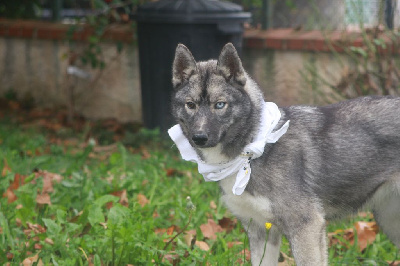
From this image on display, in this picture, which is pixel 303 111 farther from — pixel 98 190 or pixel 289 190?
pixel 98 190

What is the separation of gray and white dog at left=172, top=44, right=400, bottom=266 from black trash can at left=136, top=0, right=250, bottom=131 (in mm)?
2878

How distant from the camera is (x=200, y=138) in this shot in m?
3.25

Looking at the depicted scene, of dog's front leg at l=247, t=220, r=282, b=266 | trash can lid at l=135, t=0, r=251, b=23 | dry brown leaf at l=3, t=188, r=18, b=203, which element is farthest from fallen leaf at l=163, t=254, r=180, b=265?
trash can lid at l=135, t=0, r=251, b=23

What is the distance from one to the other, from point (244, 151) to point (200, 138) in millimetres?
327

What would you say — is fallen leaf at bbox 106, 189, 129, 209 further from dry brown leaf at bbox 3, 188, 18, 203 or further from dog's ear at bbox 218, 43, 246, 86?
dog's ear at bbox 218, 43, 246, 86

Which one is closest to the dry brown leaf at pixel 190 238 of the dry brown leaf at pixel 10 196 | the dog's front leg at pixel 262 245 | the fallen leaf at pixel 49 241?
the dog's front leg at pixel 262 245

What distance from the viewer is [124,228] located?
11.8 ft

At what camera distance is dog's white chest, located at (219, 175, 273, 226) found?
3395 mm

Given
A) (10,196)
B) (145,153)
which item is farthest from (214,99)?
(145,153)

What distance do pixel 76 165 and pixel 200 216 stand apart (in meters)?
1.61

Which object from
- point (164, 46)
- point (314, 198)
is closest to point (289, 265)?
point (314, 198)

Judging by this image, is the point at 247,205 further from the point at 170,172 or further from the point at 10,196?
the point at 170,172

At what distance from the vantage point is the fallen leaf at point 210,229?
425cm

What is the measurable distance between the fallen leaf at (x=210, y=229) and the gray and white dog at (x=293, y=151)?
2.09 ft
